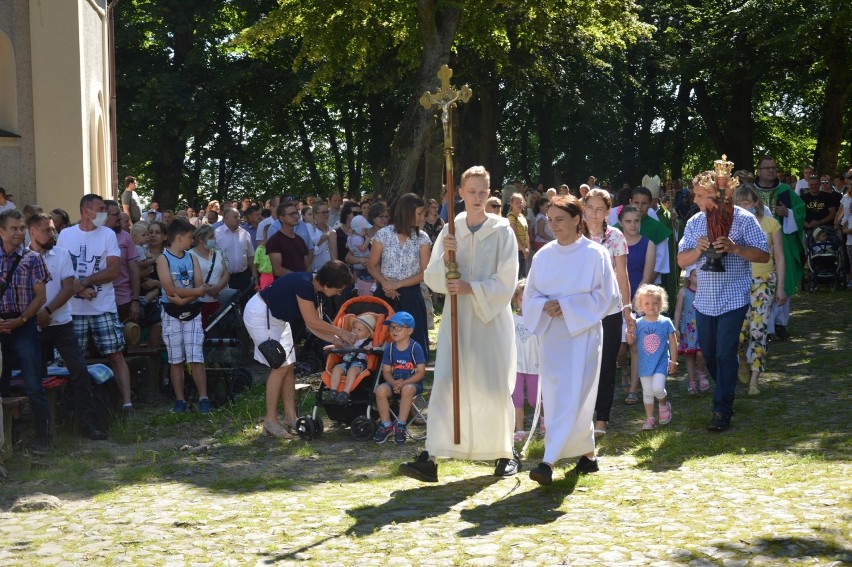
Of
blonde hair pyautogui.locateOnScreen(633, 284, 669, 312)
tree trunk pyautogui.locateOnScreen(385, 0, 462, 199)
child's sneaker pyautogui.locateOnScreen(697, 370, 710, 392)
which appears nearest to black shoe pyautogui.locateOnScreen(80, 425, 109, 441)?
blonde hair pyautogui.locateOnScreen(633, 284, 669, 312)

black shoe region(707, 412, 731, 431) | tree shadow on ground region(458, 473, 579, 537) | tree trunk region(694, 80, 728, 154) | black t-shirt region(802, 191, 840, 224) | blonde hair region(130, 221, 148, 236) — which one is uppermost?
tree trunk region(694, 80, 728, 154)

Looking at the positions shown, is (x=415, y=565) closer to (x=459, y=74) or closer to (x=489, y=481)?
(x=489, y=481)

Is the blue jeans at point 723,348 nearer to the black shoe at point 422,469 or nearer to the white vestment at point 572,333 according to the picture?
the white vestment at point 572,333

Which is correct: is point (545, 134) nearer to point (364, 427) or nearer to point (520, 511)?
point (364, 427)

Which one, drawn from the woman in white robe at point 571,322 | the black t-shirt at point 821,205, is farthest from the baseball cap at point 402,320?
the black t-shirt at point 821,205

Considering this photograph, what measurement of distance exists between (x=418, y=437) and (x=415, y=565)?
167 inches

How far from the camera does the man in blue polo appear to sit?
9.72 m

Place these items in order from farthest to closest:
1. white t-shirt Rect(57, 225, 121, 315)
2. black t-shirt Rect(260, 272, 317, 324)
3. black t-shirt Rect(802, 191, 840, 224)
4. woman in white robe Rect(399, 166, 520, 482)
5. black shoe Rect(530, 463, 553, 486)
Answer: black t-shirt Rect(802, 191, 840, 224), white t-shirt Rect(57, 225, 121, 315), black t-shirt Rect(260, 272, 317, 324), woman in white robe Rect(399, 166, 520, 482), black shoe Rect(530, 463, 553, 486)

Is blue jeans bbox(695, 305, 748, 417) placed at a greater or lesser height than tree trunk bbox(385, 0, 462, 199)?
lesser

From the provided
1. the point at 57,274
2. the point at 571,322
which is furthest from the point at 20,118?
the point at 571,322

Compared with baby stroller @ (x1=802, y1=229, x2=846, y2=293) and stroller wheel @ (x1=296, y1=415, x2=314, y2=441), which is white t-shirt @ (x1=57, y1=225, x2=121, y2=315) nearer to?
stroller wheel @ (x1=296, y1=415, x2=314, y2=441)

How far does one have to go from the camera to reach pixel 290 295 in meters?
10.2

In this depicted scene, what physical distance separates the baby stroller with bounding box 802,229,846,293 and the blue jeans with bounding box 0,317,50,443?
15.3 meters

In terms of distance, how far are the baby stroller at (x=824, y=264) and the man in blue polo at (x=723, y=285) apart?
40.3 feet
